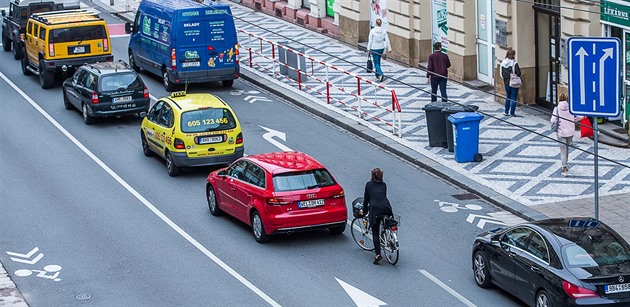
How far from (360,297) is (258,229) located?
346 cm

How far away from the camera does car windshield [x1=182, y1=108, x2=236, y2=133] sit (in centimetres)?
2722

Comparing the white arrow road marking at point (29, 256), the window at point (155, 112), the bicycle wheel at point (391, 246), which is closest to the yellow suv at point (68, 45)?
the window at point (155, 112)

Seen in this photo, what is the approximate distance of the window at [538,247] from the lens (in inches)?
724

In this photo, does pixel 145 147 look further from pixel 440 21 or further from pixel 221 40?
pixel 440 21

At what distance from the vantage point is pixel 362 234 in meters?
22.6

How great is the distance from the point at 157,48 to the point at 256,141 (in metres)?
7.39

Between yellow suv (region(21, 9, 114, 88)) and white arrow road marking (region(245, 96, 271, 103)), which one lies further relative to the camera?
yellow suv (region(21, 9, 114, 88))

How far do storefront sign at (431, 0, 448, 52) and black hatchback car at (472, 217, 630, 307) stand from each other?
699 inches

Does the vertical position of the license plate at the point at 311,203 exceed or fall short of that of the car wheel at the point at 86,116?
it exceeds it

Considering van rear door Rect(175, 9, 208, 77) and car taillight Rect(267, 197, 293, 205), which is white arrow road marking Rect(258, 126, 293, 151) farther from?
car taillight Rect(267, 197, 293, 205)

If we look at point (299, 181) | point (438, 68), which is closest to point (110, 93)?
point (438, 68)

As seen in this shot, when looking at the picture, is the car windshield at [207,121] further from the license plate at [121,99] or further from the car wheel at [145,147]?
the license plate at [121,99]

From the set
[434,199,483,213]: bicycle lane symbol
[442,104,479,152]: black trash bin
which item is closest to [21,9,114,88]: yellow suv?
[442,104,479,152]: black trash bin

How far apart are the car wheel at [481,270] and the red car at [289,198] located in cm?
310
